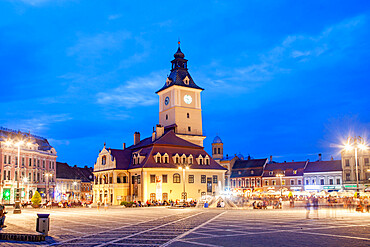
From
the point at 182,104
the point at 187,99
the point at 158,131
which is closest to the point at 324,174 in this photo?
the point at 187,99

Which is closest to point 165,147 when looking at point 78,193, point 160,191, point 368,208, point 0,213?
point 160,191

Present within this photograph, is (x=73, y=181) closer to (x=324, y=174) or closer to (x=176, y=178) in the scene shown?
(x=176, y=178)

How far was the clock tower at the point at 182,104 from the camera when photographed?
86.4 m

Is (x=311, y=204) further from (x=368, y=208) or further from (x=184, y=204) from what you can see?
(x=184, y=204)

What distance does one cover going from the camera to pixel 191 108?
88562 mm

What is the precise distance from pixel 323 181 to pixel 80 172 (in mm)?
69631

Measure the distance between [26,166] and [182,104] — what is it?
114ft

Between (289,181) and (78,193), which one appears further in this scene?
(78,193)

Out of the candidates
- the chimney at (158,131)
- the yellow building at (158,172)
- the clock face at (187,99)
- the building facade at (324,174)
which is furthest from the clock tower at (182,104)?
the building facade at (324,174)

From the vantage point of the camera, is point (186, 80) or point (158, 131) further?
point (186, 80)

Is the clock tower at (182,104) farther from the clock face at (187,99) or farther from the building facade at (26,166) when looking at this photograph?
the building facade at (26,166)

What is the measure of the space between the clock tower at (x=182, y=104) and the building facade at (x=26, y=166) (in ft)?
93.5

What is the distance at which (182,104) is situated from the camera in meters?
87.2

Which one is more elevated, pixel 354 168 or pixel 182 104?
pixel 182 104
